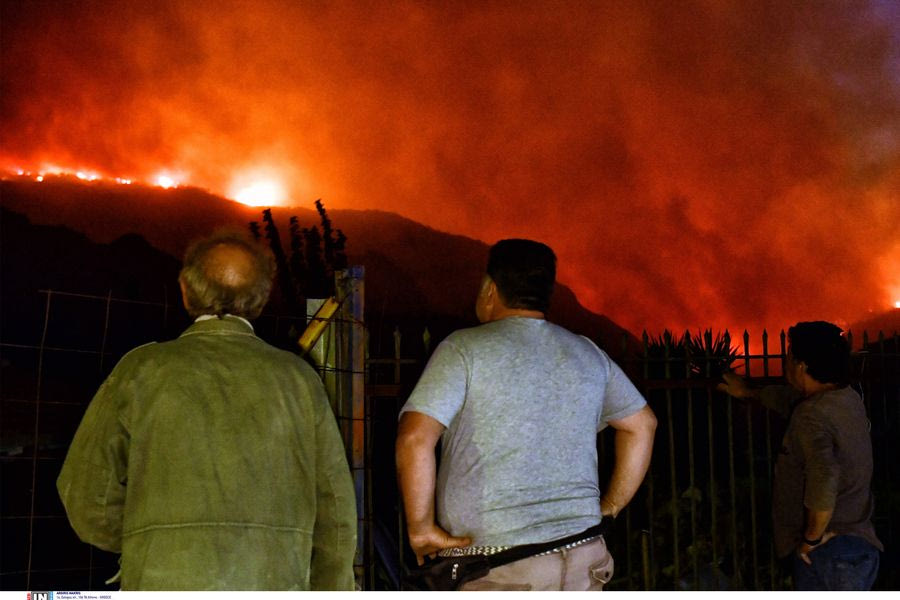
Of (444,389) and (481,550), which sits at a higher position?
(444,389)

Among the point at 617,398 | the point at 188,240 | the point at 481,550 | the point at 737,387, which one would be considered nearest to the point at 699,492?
the point at 737,387

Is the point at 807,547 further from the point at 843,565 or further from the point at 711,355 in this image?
the point at 711,355

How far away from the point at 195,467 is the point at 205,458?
33 millimetres

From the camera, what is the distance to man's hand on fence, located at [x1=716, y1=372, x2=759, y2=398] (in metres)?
4.39

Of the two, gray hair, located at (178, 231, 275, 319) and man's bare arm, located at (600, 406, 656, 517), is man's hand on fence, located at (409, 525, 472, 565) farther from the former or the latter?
gray hair, located at (178, 231, 275, 319)

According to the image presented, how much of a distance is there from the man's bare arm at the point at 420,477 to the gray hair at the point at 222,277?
58 cm

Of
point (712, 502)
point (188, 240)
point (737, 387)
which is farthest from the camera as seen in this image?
point (188, 240)

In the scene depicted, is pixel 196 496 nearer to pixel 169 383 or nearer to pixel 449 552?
pixel 169 383

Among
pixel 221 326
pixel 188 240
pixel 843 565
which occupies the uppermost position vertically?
pixel 188 240

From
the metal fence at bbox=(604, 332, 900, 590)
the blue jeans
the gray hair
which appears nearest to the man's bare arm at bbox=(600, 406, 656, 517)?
the blue jeans

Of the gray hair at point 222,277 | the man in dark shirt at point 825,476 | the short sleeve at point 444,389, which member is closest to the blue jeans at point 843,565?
the man in dark shirt at point 825,476

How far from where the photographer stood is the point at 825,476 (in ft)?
11.5

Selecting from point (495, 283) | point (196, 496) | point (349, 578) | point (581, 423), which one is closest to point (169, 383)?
point (196, 496)

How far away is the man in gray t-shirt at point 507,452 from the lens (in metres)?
2.60
